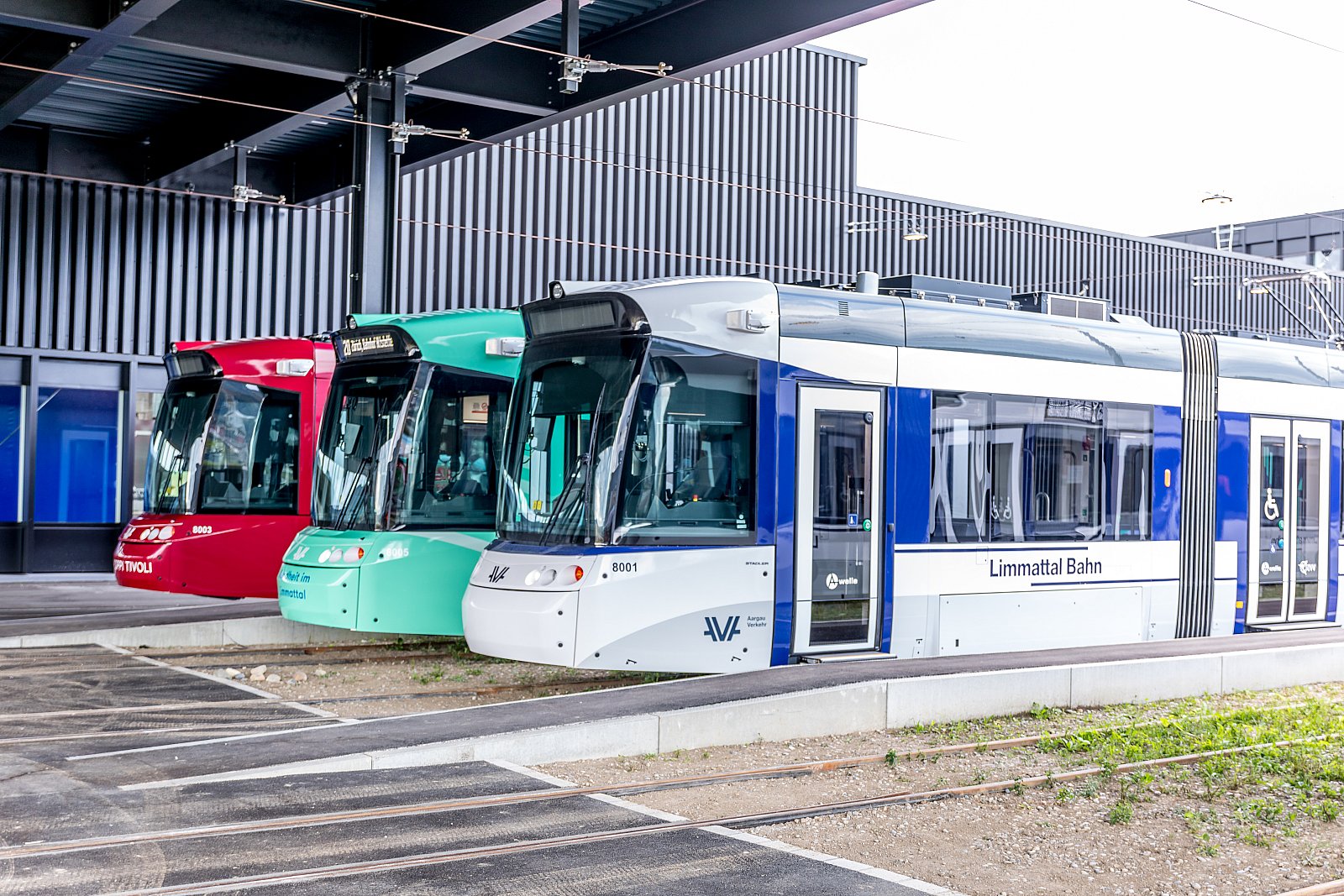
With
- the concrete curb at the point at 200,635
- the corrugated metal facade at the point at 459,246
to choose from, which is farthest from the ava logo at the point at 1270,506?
the concrete curb at the point at 200,635

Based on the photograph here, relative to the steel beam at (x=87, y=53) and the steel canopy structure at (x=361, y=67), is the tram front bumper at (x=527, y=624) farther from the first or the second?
the steel beam at (x=87, y=53)

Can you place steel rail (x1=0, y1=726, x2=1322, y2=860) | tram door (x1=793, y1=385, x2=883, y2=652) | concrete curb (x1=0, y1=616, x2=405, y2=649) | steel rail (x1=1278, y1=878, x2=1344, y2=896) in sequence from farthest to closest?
concrete curb (x1=0, y1=616, x2=405, y2=649), tram door (x1=793, y1=385, x2=883, y2=652), steel rail (x1=0, y1=726, x2=1322, y2=860), steel rail (x1=1278, y1=878, x2=1344, y2=896)

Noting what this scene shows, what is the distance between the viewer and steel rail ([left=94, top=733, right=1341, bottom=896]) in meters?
6.38

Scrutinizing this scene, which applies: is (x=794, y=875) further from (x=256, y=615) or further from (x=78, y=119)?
(x=78, y=119)

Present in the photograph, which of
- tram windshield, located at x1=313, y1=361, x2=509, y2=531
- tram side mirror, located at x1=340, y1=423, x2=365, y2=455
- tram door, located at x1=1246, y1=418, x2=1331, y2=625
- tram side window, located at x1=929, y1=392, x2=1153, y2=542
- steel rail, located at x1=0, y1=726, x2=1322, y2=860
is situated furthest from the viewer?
tram door, located at x1=1246, y1=418, x2=1331, y2=625

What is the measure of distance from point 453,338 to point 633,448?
372 centimetres

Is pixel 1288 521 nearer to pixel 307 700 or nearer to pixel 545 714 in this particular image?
pixel 545 714

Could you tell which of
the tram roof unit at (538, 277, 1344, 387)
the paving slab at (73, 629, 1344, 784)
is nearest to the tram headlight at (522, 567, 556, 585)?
the paving slab at (73, 629, 1344, 784)

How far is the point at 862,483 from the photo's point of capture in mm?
11516

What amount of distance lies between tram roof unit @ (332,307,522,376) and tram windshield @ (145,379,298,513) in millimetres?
2211

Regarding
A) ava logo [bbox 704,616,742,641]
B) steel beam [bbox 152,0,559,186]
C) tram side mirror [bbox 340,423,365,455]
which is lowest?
ava logo [bbox 704,616,742,641]

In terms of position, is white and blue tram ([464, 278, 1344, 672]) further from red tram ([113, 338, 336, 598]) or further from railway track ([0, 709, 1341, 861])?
red tram ([113, 338, 336, 598])

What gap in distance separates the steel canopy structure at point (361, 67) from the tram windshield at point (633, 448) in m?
5.24

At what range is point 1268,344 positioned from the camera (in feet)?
49.4
